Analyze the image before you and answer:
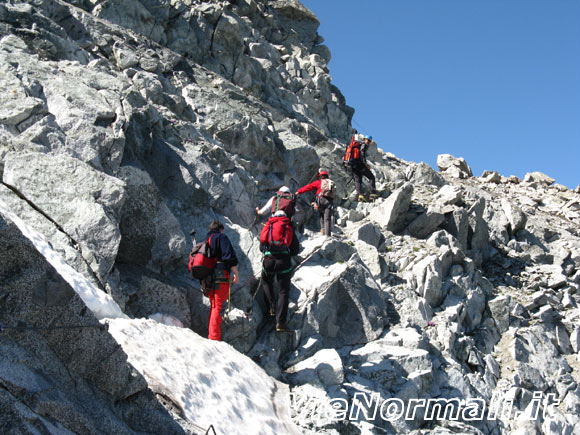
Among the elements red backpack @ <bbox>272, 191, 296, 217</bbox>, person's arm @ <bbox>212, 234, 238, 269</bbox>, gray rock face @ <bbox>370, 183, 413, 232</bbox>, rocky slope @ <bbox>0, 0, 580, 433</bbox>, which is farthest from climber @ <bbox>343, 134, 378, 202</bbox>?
person's arm @ <bbox>212, 234, 238, 269</bbox>

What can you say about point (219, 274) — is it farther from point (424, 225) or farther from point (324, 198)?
point (424, 225)

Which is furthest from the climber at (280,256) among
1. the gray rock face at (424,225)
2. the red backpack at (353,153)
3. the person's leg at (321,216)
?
the red backpack at (353,153)

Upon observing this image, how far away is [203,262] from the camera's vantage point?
10.7m

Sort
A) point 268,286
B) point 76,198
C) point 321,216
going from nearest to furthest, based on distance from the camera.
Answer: point 76,198 < point 268,286 < point 321,216

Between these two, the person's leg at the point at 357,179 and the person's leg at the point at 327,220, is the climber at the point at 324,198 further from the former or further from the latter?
the person's leg at the point at 357,179

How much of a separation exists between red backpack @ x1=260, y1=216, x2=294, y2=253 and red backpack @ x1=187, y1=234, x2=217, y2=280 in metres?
1.69

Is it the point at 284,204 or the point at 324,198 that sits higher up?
the point at 324,198

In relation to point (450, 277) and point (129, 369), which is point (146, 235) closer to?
point (129, 369)

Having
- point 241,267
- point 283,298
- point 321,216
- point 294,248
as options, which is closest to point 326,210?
point 321,216

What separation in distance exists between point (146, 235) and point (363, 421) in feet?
20.0

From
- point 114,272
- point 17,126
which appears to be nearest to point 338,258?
point 114,272

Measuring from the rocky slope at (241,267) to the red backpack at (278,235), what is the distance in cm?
147

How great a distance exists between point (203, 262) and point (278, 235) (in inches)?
85.2

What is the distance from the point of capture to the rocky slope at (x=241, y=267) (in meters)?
6.05
